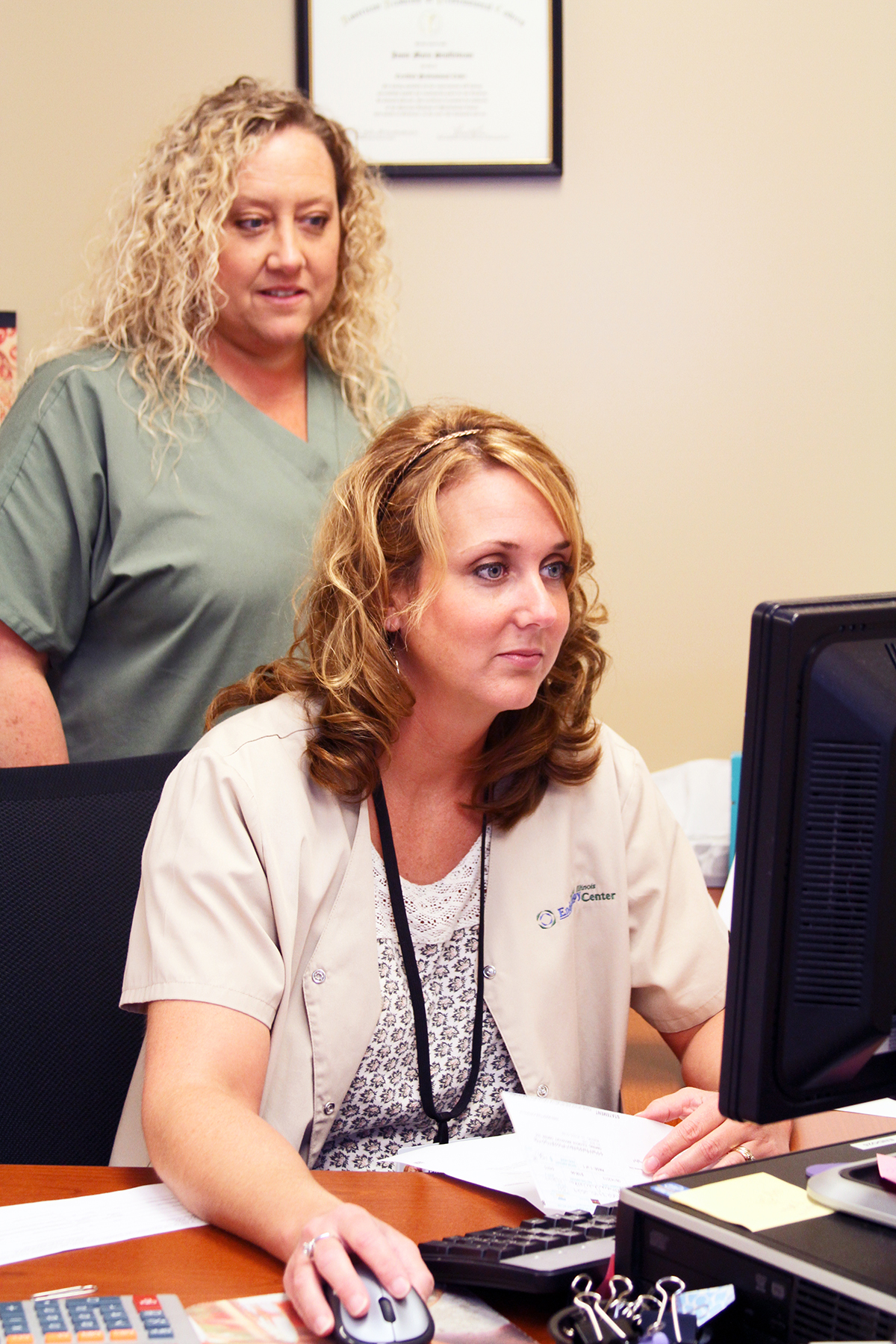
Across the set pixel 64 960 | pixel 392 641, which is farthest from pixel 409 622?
pixel 64 960

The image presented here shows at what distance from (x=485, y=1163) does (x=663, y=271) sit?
1.64 m

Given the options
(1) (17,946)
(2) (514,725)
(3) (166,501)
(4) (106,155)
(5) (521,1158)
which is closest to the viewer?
(5) (521,1158)

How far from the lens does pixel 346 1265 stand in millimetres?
762

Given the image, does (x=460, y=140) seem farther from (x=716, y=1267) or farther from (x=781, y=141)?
(x=716, y=1267)

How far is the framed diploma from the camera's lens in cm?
214

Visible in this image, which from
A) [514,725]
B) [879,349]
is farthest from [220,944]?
[879,349]

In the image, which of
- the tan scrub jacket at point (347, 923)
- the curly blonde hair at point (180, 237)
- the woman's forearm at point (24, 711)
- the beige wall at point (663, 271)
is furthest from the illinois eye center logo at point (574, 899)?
the beige wall at point (663, 271)

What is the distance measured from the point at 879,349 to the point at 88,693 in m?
1.46

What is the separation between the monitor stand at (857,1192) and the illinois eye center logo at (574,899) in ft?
1.65

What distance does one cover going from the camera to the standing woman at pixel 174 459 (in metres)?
1.66

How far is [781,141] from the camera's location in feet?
7.26

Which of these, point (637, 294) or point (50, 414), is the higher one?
point (637, 294)

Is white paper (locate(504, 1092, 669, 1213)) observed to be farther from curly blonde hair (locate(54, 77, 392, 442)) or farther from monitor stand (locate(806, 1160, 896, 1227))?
curly blonde hair (locate(54, 77, 392, 442))

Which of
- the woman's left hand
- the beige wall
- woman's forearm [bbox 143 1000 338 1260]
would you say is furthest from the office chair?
the beige wall
